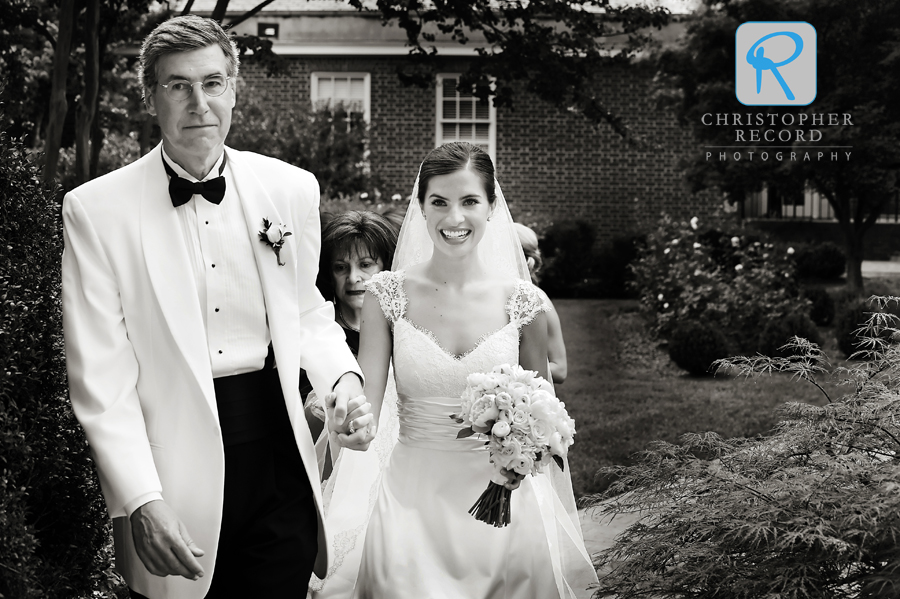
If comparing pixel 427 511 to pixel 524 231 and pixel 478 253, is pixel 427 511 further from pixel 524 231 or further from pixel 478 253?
pixel 524 231

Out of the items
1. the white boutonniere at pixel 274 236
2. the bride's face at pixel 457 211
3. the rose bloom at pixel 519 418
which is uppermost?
the bride's face at pixel 457 211

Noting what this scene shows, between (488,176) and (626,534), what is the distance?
5.02ft

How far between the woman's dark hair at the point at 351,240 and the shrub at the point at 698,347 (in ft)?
23.7

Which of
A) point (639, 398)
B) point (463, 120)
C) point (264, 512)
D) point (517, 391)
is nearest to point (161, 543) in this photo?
point (264, 512)

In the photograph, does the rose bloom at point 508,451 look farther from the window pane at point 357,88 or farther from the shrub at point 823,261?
the window pane at point 357,88

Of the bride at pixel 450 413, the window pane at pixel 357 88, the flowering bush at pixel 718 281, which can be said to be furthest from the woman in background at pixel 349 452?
the window pane at pixel 357 88

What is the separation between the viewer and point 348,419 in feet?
9.36

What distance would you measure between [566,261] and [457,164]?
14.1 metres

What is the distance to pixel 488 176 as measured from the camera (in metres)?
3.92

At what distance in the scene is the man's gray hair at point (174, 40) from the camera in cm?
278

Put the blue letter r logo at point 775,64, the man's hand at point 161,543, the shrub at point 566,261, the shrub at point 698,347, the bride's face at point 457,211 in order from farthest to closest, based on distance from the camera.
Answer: the shrub at point 566,261, the blue letter r logo at point 775,64, the shrub at point 698,347, the bride's face at point 457,211, the man's hand at point 161,543

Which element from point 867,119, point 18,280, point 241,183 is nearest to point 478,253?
point 241,183

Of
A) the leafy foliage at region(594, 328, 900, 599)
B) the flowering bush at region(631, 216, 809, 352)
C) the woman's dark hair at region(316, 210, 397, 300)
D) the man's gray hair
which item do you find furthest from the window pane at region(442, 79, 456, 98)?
the man's gray hair

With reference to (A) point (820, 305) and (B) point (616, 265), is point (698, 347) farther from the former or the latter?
(B) point (616, 265)
